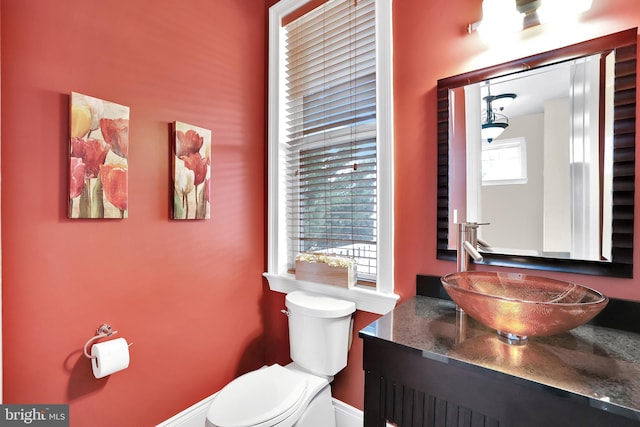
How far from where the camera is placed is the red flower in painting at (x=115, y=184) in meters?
1.26

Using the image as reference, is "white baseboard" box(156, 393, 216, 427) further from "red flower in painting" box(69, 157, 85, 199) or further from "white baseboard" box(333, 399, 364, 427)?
"red flower in painting" box(69, 157, 85, 199)

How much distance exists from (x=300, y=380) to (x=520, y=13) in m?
1.78

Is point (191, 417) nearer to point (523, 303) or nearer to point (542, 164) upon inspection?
point (523, 303)

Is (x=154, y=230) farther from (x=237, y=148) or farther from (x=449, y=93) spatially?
(x=449, y=93)

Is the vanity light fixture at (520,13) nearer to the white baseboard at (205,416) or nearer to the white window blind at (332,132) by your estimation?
the white window blind at (332,132)

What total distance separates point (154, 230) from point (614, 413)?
1.66 m

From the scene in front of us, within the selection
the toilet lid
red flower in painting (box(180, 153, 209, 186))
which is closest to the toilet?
the toilet lid

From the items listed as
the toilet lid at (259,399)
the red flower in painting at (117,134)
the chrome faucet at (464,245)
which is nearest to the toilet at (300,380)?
the toilet lid at (259,399)

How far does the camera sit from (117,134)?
129 centimetres

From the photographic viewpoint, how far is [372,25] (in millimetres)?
1581

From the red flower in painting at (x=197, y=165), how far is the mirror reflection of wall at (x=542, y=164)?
4.28 feet

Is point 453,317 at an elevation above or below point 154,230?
below

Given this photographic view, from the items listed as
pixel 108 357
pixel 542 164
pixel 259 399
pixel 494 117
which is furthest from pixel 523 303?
pixel 108 357

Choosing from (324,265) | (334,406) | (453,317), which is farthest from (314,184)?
(334,406)
